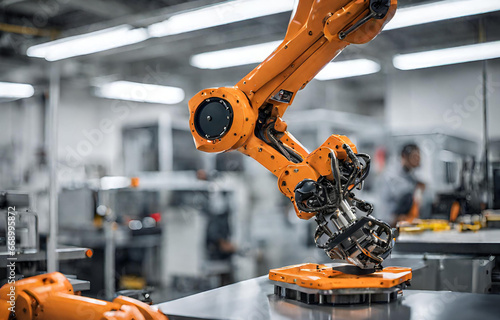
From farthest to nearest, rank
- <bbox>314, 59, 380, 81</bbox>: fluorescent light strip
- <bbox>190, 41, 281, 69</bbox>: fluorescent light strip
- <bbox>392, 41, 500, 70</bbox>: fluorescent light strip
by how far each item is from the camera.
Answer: <bbox>314, 59, 380, 81</bbox>: fluorescent light strip → <bbox>190, 41, 281, 69</bbox>: fluorescent light strip → <bbox>392, 41, 500, 70</bbox>: fluorescent light strip

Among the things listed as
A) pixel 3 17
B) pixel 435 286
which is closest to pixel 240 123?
pixel 435 286

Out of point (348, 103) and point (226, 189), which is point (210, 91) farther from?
point (348, 103)

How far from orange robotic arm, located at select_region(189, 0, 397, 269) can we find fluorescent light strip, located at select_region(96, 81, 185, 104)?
303 inches

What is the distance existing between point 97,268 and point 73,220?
0.66 metres

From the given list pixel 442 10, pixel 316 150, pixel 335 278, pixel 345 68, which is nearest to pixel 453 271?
pixel 335 278

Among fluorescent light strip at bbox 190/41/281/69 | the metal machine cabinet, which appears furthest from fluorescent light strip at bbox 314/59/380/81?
the metal machine cabinet

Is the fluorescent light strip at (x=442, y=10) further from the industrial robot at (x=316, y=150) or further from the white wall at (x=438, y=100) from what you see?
the white wall at (x=438, y=100)

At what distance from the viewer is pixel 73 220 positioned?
18.6 feet

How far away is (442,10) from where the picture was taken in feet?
11.5

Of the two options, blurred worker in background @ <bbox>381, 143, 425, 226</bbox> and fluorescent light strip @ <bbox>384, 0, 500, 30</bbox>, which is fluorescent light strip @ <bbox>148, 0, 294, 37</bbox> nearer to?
fluorescent light strip @ <bbox>384, 0, 500, 30</bbox>

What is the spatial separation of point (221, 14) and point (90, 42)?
133 cm

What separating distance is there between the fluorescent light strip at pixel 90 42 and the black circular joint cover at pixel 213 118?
7.47 ft

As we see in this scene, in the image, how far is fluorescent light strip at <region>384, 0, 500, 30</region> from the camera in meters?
3.43

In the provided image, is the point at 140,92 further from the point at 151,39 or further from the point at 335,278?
the point at 335,278
